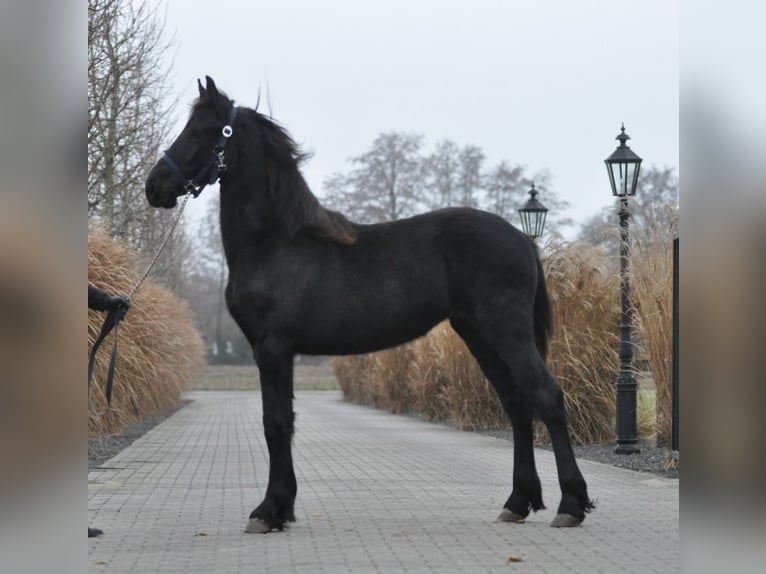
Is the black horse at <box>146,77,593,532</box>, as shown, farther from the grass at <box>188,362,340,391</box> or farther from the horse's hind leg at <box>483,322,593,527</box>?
the grass at <box>188,362,340,391</box>

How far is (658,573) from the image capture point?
5492mm

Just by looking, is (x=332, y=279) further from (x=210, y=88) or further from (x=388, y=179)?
(x=388, y=179)

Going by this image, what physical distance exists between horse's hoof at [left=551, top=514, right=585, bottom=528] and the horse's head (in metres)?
3.27

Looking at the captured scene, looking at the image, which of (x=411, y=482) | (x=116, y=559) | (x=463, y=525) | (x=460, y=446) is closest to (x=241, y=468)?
(x=411, y=482)

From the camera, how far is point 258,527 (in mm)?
6992

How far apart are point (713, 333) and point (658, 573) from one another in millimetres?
3068

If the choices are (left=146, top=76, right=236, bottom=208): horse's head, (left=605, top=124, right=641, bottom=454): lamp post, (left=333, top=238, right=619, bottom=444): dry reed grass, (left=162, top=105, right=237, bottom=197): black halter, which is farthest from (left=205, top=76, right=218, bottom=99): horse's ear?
(left=333, top=238, right=619, bottom=444): dry reed grass

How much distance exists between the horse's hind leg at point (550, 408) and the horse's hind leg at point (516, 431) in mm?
308

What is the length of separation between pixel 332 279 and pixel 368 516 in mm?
1849

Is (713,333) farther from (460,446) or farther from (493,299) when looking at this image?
(460,446)

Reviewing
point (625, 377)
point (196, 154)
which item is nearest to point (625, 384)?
point (625, 377)

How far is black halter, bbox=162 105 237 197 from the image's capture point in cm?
729

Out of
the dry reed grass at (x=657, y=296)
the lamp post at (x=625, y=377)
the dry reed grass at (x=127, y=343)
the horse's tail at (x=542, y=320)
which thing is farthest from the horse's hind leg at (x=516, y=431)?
the dry reed grass at (x=127, y=343)

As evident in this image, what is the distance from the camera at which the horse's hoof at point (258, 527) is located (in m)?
6.99
